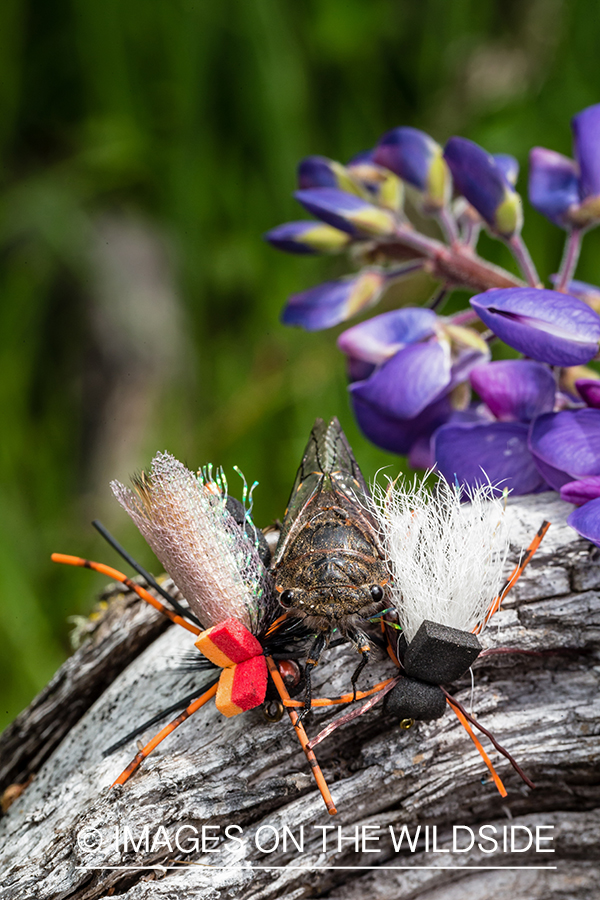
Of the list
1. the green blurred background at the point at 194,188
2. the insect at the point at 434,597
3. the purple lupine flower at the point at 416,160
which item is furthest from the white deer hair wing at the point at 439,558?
the green blurred background at the point at 194,188

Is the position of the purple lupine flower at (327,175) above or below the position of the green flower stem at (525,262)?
above

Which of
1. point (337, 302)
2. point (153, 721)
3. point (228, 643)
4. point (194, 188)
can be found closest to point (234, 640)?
point (228, 643)

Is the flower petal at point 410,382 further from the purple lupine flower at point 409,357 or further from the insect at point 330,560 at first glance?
the insect at point 330,560

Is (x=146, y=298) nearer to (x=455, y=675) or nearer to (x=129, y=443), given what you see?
(x=129, y=443)

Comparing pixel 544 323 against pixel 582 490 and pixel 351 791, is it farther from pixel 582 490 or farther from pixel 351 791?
pixel 351 791

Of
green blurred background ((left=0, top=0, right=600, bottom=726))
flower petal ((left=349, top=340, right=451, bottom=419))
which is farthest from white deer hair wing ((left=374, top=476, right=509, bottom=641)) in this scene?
green blurred background ((left=0, top=0, right=600, bottom=726))

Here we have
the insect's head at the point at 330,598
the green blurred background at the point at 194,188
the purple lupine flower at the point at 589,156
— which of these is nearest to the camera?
the insect's head at the point at 330,598
